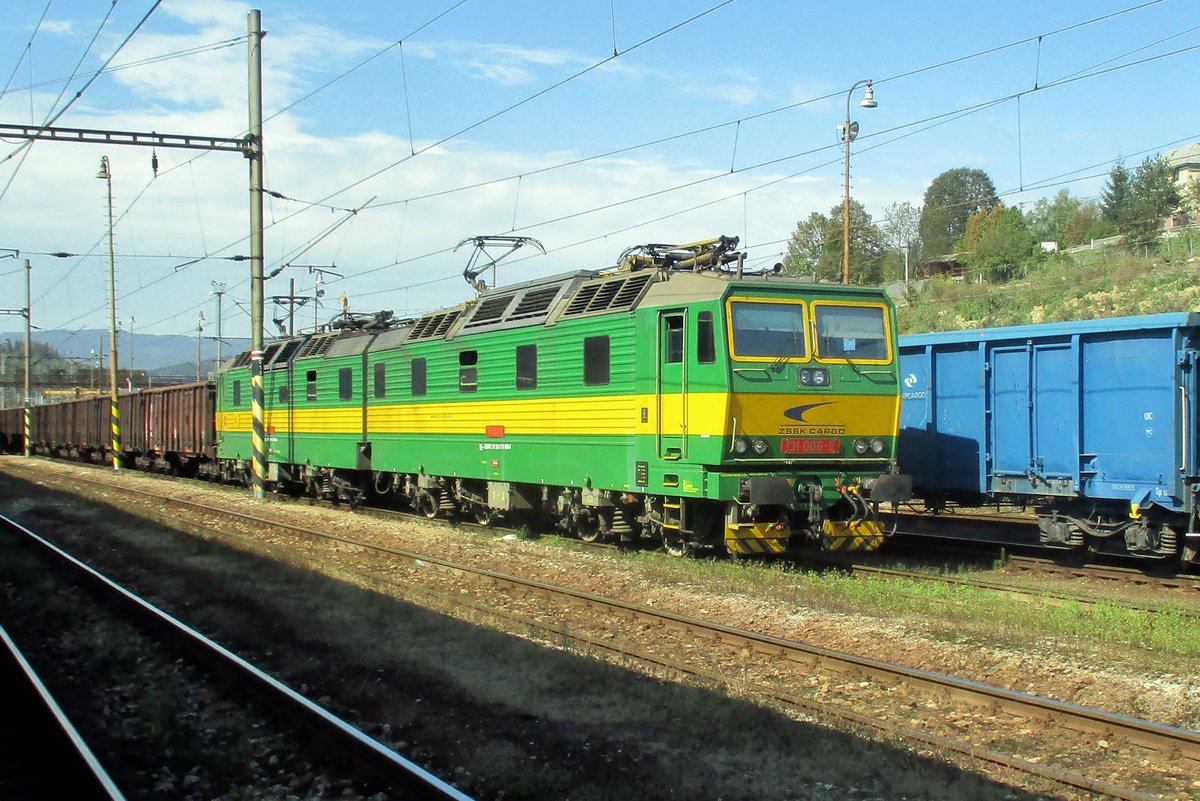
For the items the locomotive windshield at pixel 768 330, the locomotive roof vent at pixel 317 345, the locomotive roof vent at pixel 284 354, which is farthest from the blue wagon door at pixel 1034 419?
the locomotive roof vent at pixel 284 354

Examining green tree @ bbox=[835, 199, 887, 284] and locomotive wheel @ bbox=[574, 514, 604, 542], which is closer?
locomotive wheel @ bbox=[574, 514, 604, 542]

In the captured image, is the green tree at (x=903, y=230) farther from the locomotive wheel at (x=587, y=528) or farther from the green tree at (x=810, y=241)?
the locomotive wheel at (x=587, y=528)

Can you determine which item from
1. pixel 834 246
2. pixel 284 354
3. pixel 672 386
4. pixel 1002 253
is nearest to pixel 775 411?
pixel 672 386

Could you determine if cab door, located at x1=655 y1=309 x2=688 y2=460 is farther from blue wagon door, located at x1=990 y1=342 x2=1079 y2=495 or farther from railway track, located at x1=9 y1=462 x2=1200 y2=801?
blue wagon door, located at x1=990 y1=342 x2=1079 y2=495

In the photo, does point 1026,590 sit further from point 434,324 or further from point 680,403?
point 434,324

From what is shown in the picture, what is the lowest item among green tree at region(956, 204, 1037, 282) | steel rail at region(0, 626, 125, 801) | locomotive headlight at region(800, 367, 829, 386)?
steel rail at region(0, 626, 125, 801)

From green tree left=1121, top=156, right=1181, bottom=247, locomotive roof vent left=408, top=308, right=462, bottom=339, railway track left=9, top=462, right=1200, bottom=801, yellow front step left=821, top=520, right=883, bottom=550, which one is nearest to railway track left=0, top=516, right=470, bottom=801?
railway track left=9, top=462, right=1200, bottom=801

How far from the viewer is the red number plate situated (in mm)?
12953

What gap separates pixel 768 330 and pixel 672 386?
134 cm

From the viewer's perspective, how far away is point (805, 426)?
13.1 metres

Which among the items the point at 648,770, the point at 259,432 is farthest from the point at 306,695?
the point at 259,432

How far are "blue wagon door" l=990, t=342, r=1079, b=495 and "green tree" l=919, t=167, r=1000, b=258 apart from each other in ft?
278

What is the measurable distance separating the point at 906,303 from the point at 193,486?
3315 centimetres

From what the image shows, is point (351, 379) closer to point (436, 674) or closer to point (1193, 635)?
point (436, 674)
